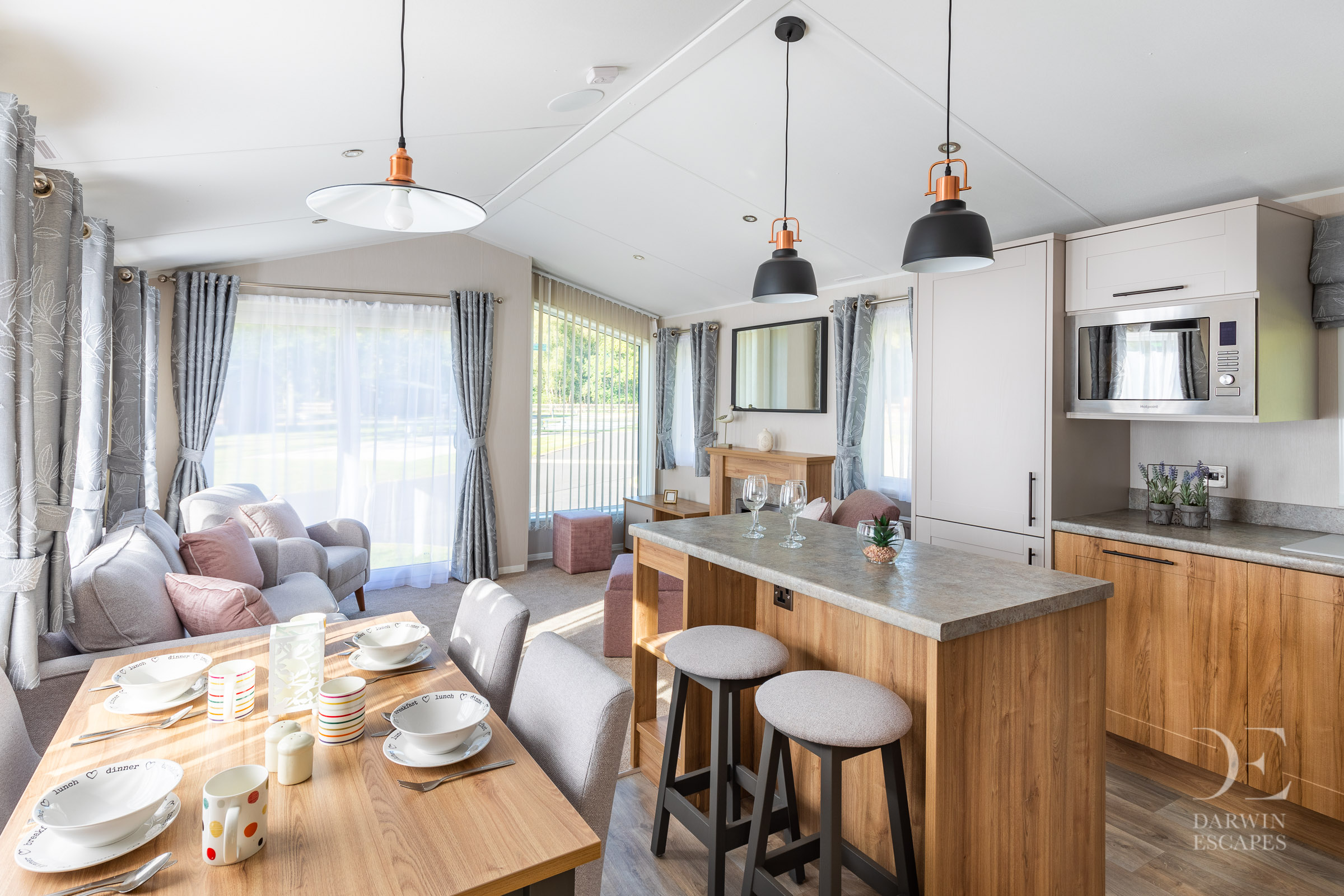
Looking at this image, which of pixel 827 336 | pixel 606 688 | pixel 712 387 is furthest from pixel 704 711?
pixel 712 387

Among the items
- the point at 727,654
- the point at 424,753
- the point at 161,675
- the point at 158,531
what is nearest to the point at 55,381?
the point at 161,675

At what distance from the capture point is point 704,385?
19.3 ft

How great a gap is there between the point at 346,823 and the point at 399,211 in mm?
1186

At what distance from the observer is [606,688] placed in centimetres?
135

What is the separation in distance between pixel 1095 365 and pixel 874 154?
51.5 inches

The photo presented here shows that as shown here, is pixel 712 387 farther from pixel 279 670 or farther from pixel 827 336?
pixel 279 670

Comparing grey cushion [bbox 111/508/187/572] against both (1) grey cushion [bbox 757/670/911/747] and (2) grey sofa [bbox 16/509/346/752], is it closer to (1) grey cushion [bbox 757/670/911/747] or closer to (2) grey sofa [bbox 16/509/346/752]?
(2) grey sofa [bbox 16/509/346/752]

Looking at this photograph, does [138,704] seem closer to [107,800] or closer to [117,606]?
[107,800]

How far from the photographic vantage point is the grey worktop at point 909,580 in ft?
5.20

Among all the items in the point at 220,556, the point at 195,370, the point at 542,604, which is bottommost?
the point at 542,604

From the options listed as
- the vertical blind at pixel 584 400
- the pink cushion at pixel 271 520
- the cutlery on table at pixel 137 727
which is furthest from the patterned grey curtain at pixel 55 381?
the vertical blind at pixel 584 400

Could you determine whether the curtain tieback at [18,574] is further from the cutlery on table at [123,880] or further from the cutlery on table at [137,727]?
the cutlery on table at [123,880]

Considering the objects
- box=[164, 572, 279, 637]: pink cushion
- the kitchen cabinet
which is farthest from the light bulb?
the kitchen cabinet

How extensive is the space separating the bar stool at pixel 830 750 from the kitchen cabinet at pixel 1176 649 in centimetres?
123
